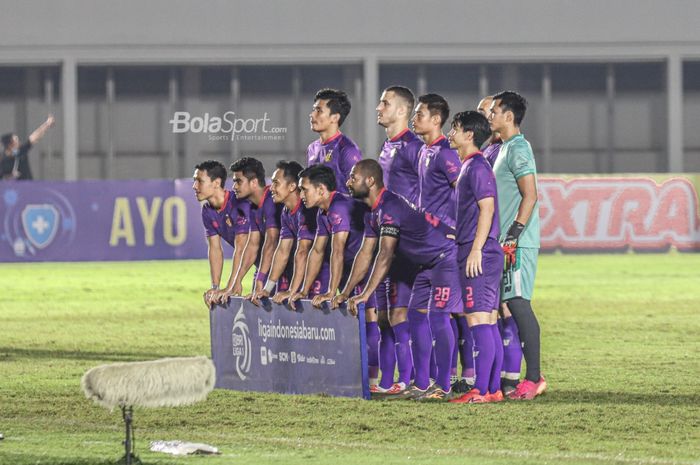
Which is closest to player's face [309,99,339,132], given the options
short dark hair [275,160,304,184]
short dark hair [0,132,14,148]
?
short dark hair [275,160,304,184]

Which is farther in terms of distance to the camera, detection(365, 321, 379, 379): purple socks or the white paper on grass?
detection(365, 321, 379, 379): purple socks

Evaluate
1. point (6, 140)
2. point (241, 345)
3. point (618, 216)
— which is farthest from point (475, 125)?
point (6, 140)

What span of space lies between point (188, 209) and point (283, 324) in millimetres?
17123

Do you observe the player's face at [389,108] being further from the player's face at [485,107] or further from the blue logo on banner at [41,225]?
the blue logo on banner at [41,225]

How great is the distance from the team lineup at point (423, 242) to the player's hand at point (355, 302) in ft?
0.05

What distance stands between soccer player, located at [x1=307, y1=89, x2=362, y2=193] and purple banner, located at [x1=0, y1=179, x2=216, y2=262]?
1664 centimetres

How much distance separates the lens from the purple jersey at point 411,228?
9484mm

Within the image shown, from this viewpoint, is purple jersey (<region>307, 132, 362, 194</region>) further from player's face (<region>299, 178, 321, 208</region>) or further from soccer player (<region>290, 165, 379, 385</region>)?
player's face (<region>299, 178, 321, 208</region>)

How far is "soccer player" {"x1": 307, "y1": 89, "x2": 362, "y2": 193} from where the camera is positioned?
10.3m

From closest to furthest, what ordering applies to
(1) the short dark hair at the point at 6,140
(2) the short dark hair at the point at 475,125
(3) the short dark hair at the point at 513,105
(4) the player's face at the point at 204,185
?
(2) the short dark hair at the point at 475,125 → (3) the short dark hair at the point at 513,105 → (4) the player's face at the point at 204,185 → (1) the short dark hair at the point at 6,140

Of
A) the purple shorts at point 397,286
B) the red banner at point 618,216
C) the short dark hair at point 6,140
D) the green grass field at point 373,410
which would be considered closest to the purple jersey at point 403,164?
the purple shorts at point 397,286

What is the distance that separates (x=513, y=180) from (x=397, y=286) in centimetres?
104

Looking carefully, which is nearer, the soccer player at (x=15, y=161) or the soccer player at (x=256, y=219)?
the soccer player at (x=256, y=219)

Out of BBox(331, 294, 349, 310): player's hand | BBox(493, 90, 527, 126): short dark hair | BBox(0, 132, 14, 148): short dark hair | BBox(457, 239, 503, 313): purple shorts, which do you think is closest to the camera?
BBox(457, 239, 503, 313): purple shorts
